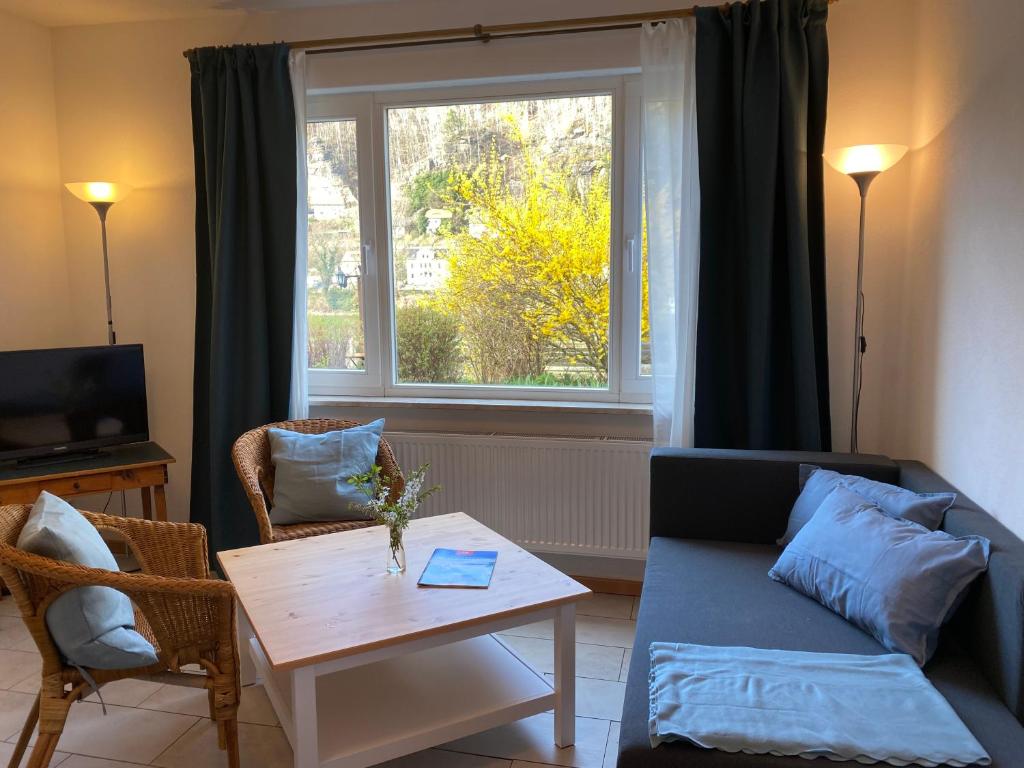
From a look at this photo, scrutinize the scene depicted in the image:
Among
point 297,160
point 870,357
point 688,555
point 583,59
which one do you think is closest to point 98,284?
point 297,160

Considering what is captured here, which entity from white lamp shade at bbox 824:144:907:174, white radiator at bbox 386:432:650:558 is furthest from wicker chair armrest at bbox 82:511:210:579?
white lamp shade at bbox 824:144:907:174

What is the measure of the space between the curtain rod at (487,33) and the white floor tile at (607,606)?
2.39 meters

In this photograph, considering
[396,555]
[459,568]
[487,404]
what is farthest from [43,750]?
[487,404]

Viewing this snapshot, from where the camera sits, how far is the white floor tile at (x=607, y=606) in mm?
3260

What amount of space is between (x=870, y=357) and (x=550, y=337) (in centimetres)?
136

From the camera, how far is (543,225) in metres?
3.51

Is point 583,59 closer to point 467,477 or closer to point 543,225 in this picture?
point 543,225

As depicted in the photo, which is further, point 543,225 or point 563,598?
point 543,225

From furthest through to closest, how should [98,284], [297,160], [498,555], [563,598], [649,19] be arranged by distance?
[98,284] → [297,160] → [649,19] → [498,555] → [563,598]

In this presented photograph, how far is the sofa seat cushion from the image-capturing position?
1.59m

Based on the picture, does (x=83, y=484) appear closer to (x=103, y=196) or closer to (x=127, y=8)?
(x=103, y=196)

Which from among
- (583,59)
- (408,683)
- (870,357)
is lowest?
(408,683)

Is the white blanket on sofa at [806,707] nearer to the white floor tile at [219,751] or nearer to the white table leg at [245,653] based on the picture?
the white floor tile at [219,751]

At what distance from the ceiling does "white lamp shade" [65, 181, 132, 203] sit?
31.1 inches
